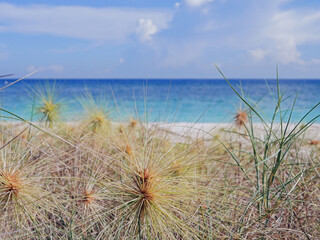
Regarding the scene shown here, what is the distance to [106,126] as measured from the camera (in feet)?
7.53

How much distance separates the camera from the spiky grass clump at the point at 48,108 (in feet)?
8.11

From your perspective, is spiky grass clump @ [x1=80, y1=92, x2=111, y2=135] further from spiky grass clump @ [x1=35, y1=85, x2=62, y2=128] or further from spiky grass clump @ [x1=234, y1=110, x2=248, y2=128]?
spiky grass clump @ [x1=234, y1=110, x2=248, y2=128]

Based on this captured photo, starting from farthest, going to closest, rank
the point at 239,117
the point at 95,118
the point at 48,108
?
1. the point at 48,108
2. the point at 95,118
3. the point at 239,117

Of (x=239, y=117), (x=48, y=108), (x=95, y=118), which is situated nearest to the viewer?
(x=239, y=117)

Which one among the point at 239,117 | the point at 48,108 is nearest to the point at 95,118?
the point at 48,108

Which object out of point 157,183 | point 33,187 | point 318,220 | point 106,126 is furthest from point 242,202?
point 106,126

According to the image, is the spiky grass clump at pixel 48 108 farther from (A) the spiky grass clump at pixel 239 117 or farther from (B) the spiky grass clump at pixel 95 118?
(A) the spiky grass clump at pixel 239 117

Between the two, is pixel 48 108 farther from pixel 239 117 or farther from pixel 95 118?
pixel 239 117

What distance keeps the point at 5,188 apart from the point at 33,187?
4.6 inches

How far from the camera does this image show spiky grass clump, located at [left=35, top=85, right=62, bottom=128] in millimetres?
2471

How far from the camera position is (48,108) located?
247 cm

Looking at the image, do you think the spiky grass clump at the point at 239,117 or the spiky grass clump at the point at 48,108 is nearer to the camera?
the spiky grass clump at the point at 239,117

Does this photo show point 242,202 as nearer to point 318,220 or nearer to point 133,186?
point 318,220

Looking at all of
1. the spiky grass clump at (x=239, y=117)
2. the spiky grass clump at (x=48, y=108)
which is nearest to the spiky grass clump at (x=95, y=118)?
the spiky grass clump at (x=48, y=108)
